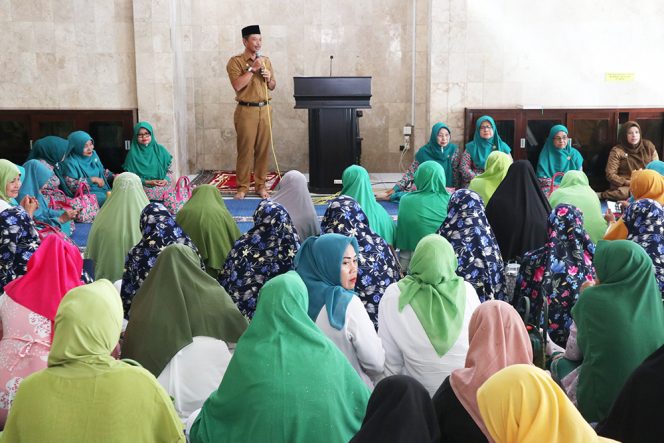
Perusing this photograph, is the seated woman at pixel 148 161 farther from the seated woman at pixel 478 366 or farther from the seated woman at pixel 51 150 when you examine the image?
the seated woman at pixel 478 366

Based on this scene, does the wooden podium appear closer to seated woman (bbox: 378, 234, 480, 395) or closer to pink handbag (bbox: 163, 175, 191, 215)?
pink handbag (bbox: 163, 175, 191, 215)

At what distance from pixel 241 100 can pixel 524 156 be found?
2.84 metres

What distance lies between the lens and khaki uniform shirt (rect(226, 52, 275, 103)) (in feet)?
25.4

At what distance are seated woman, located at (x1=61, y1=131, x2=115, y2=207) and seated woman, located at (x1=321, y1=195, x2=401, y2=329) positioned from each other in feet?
12.0

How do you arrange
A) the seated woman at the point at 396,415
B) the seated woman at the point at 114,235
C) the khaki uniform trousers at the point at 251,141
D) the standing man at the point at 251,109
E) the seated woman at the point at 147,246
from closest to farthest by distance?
the seated woman at the point at 396,415 → the seated woman at the point at 147,246 → the seated woman at the point at 114,235 → the standing man at the point at 251,109 → the khaki uniform trousers at the point at 251,141

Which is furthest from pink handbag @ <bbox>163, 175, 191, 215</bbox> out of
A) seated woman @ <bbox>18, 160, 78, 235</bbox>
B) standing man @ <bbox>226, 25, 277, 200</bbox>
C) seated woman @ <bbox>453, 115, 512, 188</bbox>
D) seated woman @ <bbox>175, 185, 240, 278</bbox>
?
seated woman @ <bbox>175, 185, 240, 278</bbox>

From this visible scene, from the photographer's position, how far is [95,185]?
755cm

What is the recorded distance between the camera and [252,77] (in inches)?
308

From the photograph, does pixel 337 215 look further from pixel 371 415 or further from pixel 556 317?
pixel 371 415

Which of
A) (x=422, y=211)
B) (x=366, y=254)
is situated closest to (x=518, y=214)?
(x=422, y=211)

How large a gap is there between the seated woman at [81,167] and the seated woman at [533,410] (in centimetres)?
604

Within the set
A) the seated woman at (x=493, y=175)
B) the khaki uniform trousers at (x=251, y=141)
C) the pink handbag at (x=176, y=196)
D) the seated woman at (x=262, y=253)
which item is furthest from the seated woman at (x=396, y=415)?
the khaki uniform trousers at (x=251, y=141)

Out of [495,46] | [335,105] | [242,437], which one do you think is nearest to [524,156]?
[495,46]

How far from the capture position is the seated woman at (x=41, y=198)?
641 centimetres
